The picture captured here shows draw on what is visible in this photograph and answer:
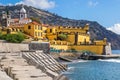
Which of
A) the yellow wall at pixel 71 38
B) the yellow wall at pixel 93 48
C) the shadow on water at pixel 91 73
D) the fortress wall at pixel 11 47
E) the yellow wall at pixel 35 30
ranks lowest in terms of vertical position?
the shadow on water at pixel 91 73

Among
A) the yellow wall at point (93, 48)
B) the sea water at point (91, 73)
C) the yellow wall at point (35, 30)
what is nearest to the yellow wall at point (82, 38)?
the yellow wall at point (93, 48)

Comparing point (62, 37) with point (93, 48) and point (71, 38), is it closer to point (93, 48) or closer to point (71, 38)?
point (71, 38)

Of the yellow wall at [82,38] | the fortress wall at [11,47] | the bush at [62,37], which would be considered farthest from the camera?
the yellow wall at [82,38]

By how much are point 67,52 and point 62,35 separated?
9343 millimetres

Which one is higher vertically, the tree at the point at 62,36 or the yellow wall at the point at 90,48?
the tree at the point at 62,36

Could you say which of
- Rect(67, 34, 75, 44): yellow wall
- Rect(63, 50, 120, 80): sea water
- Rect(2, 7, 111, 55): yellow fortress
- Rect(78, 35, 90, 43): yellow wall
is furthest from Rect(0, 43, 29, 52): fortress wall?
Rect(78, 35, 90, 43): yellow wall

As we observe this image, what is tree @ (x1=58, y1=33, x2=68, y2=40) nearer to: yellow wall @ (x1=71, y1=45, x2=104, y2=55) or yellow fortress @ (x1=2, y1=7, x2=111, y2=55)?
yellow fortress @ (x1=2, y1=7, x2=111, y2=55)

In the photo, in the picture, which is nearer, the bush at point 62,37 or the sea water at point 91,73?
the sea water at point 91,73

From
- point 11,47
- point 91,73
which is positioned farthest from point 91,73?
point 11,47

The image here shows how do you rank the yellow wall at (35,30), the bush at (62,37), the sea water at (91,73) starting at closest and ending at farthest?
the sea water at (91,73) → the yellow wall at (35,30) → the bush at (62,37)

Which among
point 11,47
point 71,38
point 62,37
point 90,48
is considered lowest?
point 90,48

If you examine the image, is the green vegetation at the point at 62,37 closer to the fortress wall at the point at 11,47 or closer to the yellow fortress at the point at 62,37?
the yellow fortress at the point at 62,37

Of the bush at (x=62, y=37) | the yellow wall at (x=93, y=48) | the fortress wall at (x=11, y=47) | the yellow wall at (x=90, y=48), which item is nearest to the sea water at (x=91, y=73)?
the fortress wall at (x=11, y=47)

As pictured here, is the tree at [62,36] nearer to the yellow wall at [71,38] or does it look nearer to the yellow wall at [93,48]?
the yellow wall at [71,38]
